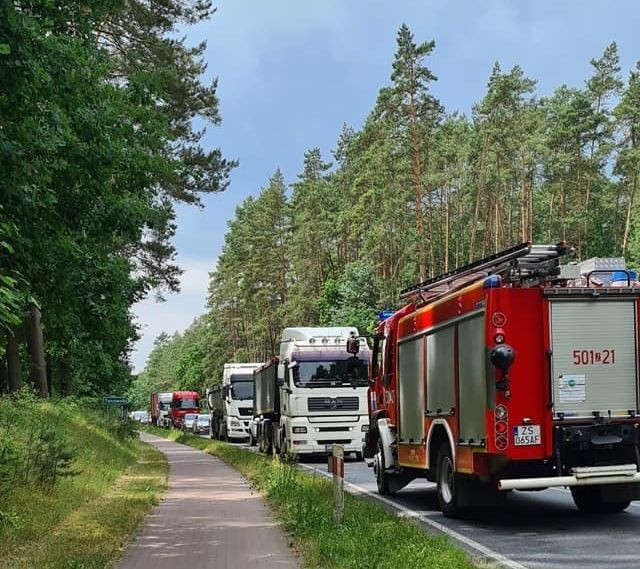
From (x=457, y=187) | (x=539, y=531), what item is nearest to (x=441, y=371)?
(x=539, y=531)

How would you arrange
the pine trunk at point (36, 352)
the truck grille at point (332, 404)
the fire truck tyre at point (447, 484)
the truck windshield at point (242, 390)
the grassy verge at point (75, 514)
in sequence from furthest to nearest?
the truck windshield at point (242, 390), the pine trunk at point (36, 352), the truck grille at point (332, 404), the fire truck tyre at point (447, 484), the grassy verge at point (75, 514)

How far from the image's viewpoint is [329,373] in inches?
1014

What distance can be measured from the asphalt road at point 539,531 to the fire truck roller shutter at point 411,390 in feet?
3.73

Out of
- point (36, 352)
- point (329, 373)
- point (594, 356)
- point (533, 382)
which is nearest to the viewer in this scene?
point (533, 382)

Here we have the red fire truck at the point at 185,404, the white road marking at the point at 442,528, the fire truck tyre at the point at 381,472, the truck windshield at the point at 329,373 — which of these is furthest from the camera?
the red fire truck at the point at 185,404

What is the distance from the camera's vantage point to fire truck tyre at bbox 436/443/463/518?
1240 centimetres

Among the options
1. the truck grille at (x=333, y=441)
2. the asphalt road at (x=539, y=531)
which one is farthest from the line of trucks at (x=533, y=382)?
the truck grille at (x=333, y=441)

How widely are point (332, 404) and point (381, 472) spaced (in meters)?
9.57

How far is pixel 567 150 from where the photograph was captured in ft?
208

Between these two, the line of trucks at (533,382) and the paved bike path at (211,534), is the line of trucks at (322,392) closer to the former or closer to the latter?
the paved bike path at (211,534)

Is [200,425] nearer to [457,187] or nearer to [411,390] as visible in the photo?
[457,187]

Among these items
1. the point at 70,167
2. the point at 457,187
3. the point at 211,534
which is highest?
the point at 457,187

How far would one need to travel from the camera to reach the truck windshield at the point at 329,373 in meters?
25.7

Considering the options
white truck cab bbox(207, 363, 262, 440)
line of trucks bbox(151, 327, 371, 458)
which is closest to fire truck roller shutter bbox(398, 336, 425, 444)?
line of trucks bbox(151, 327, 371, 458)
